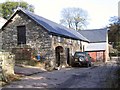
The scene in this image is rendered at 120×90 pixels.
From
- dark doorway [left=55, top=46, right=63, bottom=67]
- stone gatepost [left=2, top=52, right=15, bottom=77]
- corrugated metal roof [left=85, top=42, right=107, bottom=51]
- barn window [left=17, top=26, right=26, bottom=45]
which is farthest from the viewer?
corrugated metal roof [left=85, top=42, right=107, bottom=51]

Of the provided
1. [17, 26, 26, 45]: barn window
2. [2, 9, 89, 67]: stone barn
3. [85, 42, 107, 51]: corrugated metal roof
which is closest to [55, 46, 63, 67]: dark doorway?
[2, 9, 89, 67]: stone barn

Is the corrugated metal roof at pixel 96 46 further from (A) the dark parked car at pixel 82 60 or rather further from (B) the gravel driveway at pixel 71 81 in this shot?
(B) the gravel driveway at pixel 71 81

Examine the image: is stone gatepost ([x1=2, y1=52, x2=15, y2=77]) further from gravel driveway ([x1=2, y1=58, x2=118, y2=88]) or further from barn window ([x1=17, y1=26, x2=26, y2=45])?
→ barn window ([x1=17, y1=26, x2=26, y2=45])

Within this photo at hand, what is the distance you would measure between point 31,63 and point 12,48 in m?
4.75

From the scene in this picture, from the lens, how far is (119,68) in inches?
379

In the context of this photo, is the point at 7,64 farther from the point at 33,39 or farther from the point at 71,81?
the point at 33,39

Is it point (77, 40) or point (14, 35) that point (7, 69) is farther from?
point (77, 40)

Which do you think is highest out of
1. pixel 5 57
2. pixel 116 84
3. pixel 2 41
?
pixel 2 41

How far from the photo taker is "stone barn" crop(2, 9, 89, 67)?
81.6 ft

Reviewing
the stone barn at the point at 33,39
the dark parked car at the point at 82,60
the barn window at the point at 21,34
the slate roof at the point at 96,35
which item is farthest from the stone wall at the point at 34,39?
the slate roof at the point at 96,35

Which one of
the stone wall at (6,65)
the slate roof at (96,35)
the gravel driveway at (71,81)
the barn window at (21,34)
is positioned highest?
the slate roof at (96,35)

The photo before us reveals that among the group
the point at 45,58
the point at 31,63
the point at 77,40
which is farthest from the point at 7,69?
the point at 77,40

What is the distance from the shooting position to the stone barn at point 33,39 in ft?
81.6

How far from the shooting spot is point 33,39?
84.5 ft
